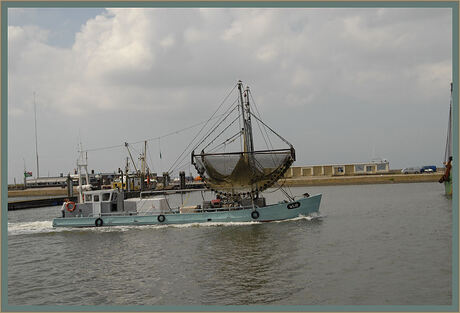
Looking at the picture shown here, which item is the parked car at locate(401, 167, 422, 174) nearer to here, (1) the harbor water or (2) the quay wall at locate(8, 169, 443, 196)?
(2) the quay wall at locate(8, 169, 443, 196)

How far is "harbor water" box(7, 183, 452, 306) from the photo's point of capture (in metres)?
18.5

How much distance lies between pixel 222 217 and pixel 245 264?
1509cm

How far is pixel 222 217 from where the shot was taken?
3859 cm

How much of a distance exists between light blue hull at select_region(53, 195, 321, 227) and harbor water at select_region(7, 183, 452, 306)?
81cm

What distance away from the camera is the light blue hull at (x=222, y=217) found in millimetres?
38406

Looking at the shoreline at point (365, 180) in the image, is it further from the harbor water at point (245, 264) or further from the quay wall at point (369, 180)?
the harbor water at point (245, 264)

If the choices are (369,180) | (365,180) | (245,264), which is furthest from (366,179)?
(245,264)

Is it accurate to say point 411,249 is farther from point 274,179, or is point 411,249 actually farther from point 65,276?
point 65,276

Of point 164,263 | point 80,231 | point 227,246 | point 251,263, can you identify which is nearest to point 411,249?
point 251,263

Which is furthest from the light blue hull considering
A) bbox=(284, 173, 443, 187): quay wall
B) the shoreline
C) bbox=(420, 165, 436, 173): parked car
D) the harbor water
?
bbox=(420, 165, 436, 173): parked car

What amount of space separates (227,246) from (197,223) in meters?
10.3

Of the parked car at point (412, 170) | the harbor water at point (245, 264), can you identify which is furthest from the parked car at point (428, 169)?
the harbor water at point (245, 264)

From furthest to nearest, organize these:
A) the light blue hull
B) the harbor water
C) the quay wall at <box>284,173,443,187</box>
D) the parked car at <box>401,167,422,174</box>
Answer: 1. the parked car at <box>401,167,422,174</box>
2. the quay wall at <box>284,173,443,187</box>
3. the light blue hull
4. the harbor water

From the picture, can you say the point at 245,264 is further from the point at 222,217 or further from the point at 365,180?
the point at 365,180
